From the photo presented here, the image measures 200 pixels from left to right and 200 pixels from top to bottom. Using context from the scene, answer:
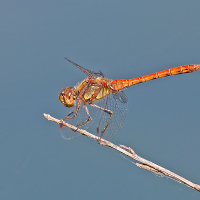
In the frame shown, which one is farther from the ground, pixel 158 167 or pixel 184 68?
pixel 184 68

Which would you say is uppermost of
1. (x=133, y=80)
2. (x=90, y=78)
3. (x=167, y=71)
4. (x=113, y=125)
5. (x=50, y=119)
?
(x=167, y=71)

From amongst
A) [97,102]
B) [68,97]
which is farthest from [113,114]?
[68,97]

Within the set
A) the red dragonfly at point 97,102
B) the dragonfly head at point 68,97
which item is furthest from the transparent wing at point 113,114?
the dragonfly head at point 68,97

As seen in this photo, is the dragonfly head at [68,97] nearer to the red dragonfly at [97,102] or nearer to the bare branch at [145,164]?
the red dragonfly at [97,102]

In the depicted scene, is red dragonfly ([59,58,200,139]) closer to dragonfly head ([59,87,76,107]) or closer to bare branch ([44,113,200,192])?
dragonfly head ([59,87,76,107])

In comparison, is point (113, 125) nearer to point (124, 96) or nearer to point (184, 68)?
point (124, 96)

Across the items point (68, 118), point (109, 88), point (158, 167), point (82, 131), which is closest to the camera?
point (158, 167)

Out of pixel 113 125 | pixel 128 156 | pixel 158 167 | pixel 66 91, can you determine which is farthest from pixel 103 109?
pixel 158 167

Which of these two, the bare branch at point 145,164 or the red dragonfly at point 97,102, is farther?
the red dragonfly at point 97,102
